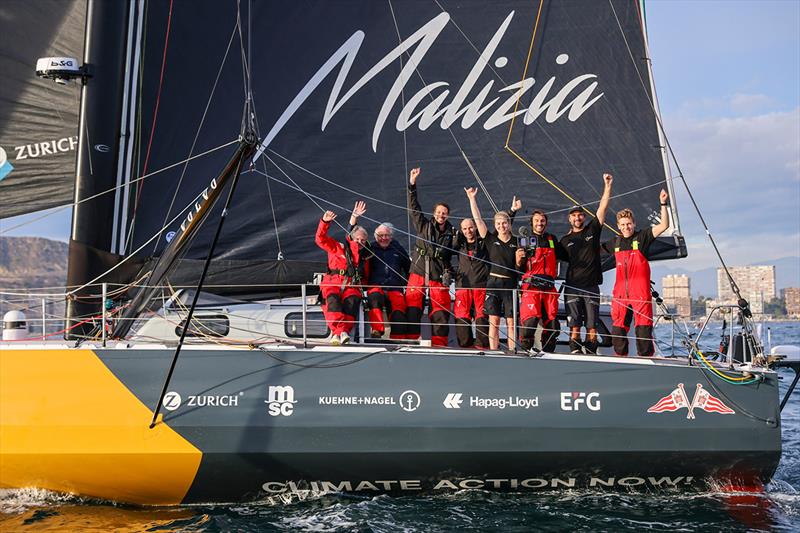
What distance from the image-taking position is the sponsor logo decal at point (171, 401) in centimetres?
579

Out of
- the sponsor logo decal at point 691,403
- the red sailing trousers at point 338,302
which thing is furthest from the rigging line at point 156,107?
the sponsor logo decal at point 691,403

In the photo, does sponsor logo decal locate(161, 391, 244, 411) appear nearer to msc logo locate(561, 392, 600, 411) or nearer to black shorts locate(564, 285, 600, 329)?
msc logo locate(561, 392, 600, 411)

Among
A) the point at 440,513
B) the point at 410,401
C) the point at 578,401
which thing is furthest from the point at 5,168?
the point at 578,401

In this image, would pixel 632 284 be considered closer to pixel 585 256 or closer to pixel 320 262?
pixel 585 256

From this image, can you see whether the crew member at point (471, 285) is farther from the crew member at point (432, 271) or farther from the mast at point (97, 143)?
the mast at point (97, 143)

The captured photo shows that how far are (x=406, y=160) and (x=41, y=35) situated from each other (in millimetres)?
3751

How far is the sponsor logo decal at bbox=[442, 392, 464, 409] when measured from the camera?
589 centimetres

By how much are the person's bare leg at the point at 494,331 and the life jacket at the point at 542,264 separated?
433 millimetres

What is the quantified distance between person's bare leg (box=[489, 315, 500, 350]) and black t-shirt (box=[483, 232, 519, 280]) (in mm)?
398

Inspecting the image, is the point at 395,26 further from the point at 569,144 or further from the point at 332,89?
the point at 569,144

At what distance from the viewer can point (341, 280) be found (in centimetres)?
664

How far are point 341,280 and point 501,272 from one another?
1347mm

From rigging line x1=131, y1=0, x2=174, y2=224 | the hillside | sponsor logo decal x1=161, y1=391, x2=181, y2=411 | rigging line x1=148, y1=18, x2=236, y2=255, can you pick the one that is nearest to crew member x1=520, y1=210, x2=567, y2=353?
sponsor logo decal x1=161, y1=391, x2=181, y2=411

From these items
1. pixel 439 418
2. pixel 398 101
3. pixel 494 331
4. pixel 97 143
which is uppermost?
pixel 398 101
